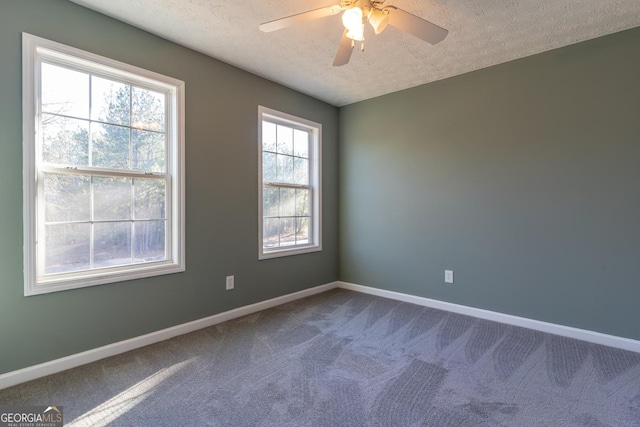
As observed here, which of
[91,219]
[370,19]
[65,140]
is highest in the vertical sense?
[370,19]

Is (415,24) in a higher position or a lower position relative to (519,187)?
higher

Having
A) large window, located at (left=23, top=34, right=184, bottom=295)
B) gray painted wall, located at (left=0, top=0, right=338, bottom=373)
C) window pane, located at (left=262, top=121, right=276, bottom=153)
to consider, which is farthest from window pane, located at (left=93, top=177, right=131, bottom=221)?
window pane, located at (left=262, top=121, right=276, bottom=153)

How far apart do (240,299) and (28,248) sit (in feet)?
5.73

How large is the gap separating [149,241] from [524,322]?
11.4 feet

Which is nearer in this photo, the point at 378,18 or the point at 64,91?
the point at 378,18

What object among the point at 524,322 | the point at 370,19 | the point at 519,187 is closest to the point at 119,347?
the point at 370,19

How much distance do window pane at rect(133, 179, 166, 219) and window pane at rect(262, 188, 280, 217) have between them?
109 centimetres

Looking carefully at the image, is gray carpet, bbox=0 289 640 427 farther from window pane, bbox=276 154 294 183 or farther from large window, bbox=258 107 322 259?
window pane, bbox=276 154 294 183

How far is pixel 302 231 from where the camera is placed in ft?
13.3

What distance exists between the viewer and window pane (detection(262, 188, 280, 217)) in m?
3.56

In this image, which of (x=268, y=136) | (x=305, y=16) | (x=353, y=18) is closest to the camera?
(x=353, y=18)

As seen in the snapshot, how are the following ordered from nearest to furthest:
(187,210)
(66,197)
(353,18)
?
(353,18)
(66,197)
(187,210)

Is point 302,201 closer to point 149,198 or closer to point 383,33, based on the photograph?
point 149,198

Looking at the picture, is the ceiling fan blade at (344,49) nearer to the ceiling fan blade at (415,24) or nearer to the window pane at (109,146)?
the ceiling fan blade at (415,24)
